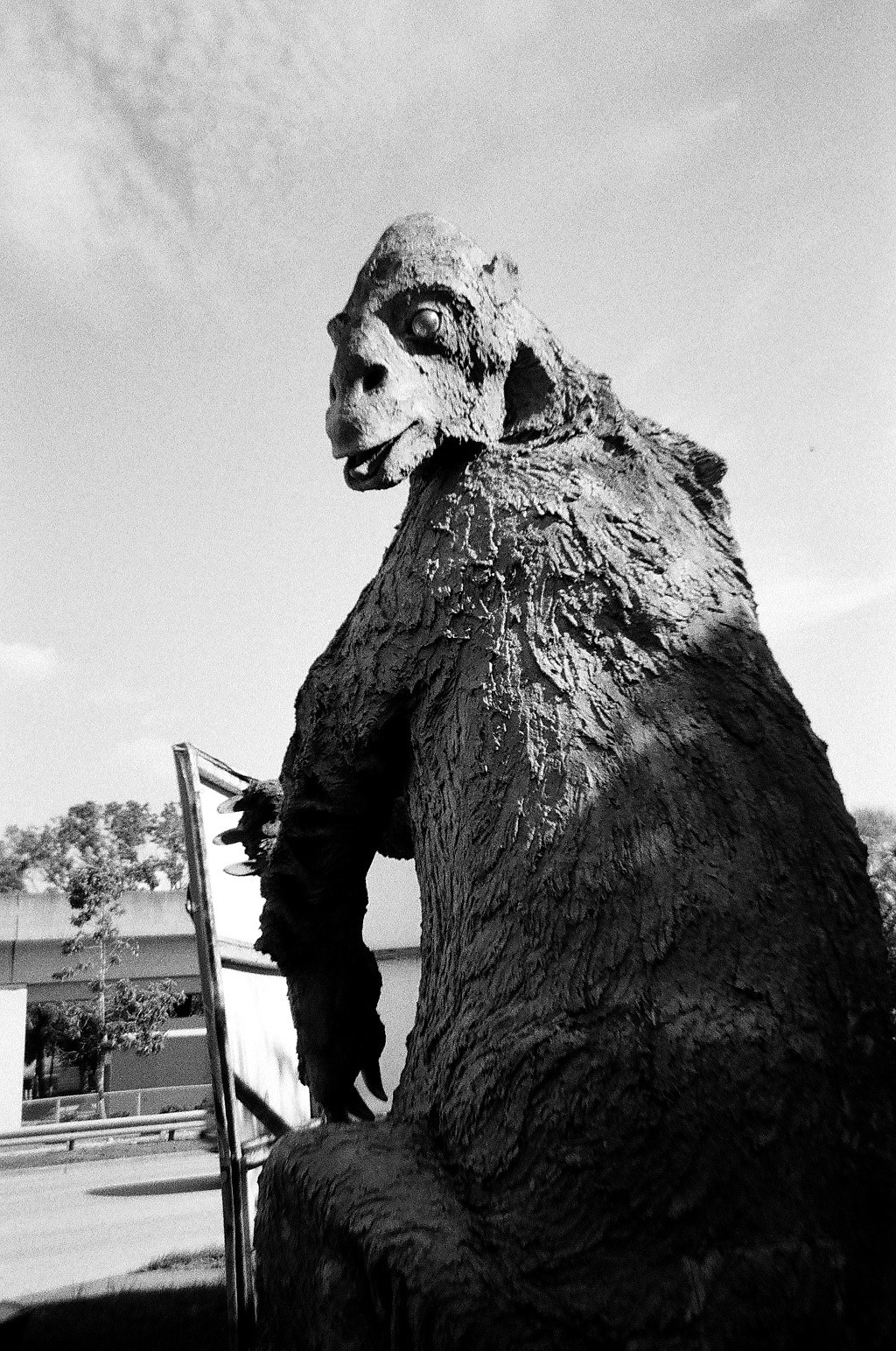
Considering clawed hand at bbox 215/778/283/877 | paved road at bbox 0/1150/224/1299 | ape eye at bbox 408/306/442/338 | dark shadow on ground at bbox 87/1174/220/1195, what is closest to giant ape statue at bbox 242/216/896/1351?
ape eye at bbox 408/306/442/338

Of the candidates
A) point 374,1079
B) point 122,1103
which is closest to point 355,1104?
point 374,1079

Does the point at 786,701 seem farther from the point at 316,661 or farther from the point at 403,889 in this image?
the point at 403,889

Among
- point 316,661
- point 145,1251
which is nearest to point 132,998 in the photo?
point 145,1251

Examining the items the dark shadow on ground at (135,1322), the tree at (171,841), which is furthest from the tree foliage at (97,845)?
the dark shadow on ground at (135,1322)

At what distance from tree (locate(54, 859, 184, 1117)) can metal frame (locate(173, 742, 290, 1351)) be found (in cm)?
2325

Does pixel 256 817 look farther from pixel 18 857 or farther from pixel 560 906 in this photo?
pixel 18 857

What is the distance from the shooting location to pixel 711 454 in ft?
6.64

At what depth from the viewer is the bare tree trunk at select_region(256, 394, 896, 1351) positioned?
1179 millimetres

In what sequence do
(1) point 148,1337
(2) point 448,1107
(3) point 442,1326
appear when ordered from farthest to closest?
(1) point 148,1337
(2) point 448,1107
(3) point 442,1326

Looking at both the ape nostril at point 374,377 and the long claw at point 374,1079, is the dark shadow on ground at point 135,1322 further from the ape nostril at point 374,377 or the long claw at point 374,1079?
the ape nostril at point 374,377

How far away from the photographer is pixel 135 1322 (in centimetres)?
470

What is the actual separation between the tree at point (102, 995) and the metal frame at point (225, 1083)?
23.3 m

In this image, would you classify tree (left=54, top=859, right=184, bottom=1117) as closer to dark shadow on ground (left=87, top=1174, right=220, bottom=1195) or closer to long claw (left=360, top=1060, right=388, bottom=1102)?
dark shadow on ground (left=87, top=1174, right=220, bottom=1195)

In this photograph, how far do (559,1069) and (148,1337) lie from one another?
4.10 metres
